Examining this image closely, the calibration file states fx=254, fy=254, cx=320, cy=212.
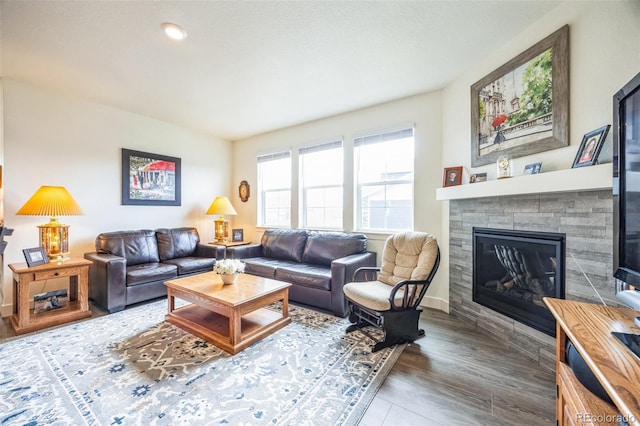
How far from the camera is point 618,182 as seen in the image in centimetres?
119

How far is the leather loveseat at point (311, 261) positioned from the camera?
9.20 feet

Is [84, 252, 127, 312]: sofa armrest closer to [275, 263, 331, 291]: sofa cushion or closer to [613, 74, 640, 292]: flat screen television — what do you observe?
[275, 263, 331, 291]: sofa cushion

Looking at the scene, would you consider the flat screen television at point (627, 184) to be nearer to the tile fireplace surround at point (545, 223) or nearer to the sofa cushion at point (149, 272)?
the tile fireplace surround at point (545, 223)

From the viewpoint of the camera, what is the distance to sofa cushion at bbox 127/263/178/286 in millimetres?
2963

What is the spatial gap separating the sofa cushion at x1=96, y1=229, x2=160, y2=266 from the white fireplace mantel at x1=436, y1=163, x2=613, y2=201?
403cm

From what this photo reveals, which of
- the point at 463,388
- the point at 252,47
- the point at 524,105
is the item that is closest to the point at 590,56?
the point at 524,105

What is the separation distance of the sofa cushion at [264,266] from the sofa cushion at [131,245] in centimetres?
131

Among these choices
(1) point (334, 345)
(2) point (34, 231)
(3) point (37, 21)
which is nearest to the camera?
(3) point (37, 21)

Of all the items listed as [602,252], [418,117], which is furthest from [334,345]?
[418,117]

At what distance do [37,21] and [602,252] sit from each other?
432cm

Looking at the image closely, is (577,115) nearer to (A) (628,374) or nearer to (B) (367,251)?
(A) (628,374)

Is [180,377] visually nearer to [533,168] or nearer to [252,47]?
[252,47]

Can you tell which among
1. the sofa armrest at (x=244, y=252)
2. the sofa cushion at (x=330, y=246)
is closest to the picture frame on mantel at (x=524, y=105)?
the sofa cushion at (x=330, y=246)

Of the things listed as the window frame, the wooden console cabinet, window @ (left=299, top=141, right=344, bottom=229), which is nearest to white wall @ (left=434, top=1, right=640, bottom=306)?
the wooden console cabinet
